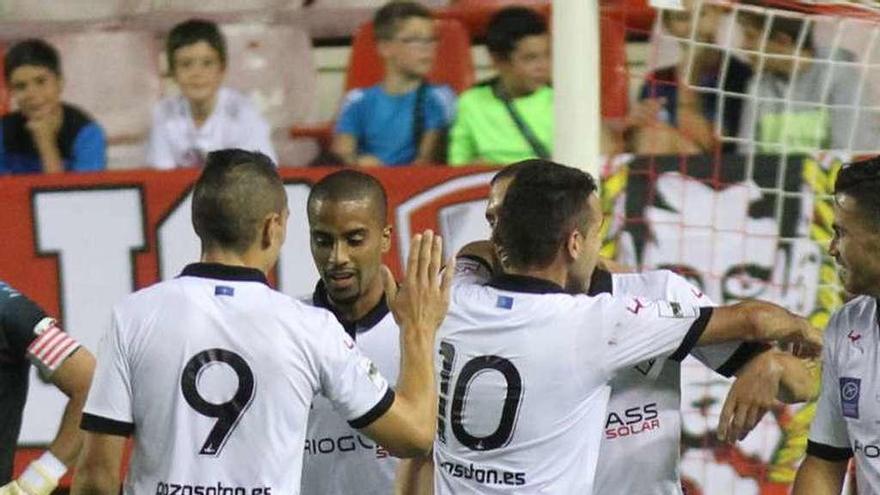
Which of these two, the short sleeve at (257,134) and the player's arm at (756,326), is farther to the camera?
the short sleeve at (257,134)

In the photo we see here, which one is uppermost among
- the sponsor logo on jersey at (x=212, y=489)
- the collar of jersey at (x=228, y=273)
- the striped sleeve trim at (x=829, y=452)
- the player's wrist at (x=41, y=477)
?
the collar of jersey at (x=228, y=273)

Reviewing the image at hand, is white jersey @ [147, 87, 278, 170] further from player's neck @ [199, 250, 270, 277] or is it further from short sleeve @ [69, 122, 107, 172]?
player's neck @ [199, 250, 270, 277]

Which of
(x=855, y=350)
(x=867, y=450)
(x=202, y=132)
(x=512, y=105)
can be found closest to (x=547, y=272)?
(x=855, y=350)

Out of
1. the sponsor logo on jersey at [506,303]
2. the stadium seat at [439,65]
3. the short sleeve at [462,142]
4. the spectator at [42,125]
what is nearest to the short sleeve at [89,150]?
the spectator at [42,125]

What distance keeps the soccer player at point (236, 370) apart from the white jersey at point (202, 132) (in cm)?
393

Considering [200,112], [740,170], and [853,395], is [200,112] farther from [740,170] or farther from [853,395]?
[853,395]

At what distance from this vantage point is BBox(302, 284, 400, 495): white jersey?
15.4ft

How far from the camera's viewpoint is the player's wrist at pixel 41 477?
4.65 meters

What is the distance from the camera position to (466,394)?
4.36 meters

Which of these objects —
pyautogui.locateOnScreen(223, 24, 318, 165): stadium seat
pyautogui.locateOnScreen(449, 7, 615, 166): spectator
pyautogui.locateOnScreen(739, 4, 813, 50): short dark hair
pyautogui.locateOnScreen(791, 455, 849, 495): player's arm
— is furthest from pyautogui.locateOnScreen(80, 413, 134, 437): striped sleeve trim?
pyautogui.locateOnScreen(223, 24, 318, 165): stadium seat

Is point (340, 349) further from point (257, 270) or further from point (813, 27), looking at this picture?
point (813, 27)

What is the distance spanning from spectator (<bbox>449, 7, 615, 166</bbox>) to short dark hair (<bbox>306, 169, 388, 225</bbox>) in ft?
8.96

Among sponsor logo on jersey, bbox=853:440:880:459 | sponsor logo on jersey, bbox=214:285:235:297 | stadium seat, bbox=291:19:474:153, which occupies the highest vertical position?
stadium seat, bbox=291:19:474:153

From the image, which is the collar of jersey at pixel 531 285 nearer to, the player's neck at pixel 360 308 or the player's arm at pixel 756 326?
the player's arm at pixel 756 326
